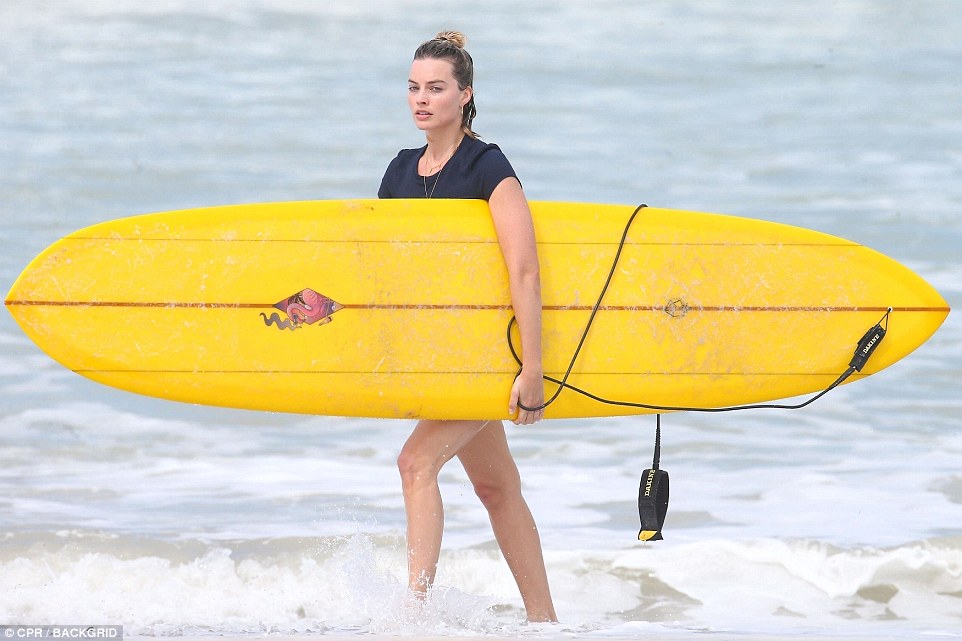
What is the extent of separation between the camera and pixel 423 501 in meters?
3.05

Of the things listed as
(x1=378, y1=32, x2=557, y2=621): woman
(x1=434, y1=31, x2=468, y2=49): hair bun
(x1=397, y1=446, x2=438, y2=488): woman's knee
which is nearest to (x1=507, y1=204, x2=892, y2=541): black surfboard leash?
(x1=378, y1=32, x2=557, y2=621): woman

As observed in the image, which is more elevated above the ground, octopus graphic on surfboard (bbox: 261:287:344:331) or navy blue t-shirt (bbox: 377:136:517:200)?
navy blue t-shirt (bbox: 377:136:517:200)

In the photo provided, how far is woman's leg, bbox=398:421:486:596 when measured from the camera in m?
3.05

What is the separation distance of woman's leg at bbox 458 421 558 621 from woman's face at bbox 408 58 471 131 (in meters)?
0.83

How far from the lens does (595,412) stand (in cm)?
338

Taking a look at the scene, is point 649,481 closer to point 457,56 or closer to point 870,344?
point 870,344

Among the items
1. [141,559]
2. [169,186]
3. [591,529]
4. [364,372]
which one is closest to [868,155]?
[169,186]

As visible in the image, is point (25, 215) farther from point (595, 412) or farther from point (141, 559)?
point (595, 412)

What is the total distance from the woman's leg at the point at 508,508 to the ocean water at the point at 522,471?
0.15m

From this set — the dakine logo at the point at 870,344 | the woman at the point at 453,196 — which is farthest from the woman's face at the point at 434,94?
the dakine logo at the point at 870,344

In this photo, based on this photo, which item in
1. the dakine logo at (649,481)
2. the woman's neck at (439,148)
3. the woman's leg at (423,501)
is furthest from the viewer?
the dakine logo at (649,481)

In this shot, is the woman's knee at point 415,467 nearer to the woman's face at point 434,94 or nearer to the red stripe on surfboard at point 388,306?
the red stripe on surfboard at point 388,306

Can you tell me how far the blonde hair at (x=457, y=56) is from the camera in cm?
313

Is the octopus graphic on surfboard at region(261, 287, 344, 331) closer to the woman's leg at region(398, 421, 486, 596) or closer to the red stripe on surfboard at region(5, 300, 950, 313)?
the red stripe on surfboard at region(5, 300, 950, 313)
